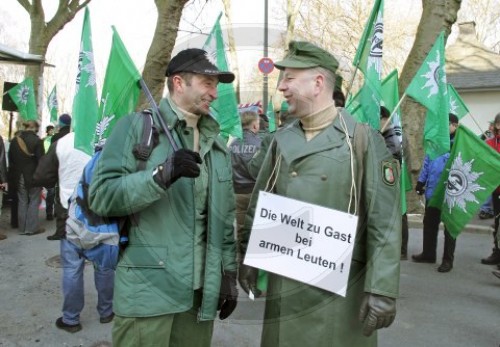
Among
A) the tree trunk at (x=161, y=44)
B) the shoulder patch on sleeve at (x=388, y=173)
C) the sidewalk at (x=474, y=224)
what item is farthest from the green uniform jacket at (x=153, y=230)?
the sidewalk at (x=474, y=224)

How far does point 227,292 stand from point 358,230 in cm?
68

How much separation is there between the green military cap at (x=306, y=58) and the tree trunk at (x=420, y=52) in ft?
20.9

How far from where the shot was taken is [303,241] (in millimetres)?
2082

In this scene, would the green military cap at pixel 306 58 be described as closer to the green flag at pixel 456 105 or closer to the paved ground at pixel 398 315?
the paved ground at pixel 398 315

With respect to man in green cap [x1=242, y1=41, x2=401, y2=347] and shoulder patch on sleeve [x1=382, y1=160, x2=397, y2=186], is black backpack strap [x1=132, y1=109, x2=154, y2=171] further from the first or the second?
shoulder patch on sleeve [x1=382, y1=160, x2=397, y2=186]

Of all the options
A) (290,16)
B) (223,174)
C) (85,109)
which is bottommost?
(223,174)

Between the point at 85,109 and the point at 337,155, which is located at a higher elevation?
the point at 85,109

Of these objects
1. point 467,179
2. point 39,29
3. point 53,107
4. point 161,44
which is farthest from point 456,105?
point 39,29

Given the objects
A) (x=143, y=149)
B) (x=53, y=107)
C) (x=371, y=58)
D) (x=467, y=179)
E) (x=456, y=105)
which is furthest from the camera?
(x=53, y=107)

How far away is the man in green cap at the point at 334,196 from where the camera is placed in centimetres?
200

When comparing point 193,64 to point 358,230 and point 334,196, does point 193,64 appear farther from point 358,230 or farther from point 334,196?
point 358,230

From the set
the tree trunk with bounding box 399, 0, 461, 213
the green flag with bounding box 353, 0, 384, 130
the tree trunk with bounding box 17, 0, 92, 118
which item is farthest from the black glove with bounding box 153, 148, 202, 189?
the tree trunk with bounding box 17, 0, 92, 118

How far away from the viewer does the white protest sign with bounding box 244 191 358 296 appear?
79.6 inches

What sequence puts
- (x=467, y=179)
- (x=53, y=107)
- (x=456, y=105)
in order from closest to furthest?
(x=467, y=179), (x=456, y=105), (x=53, y=107)
